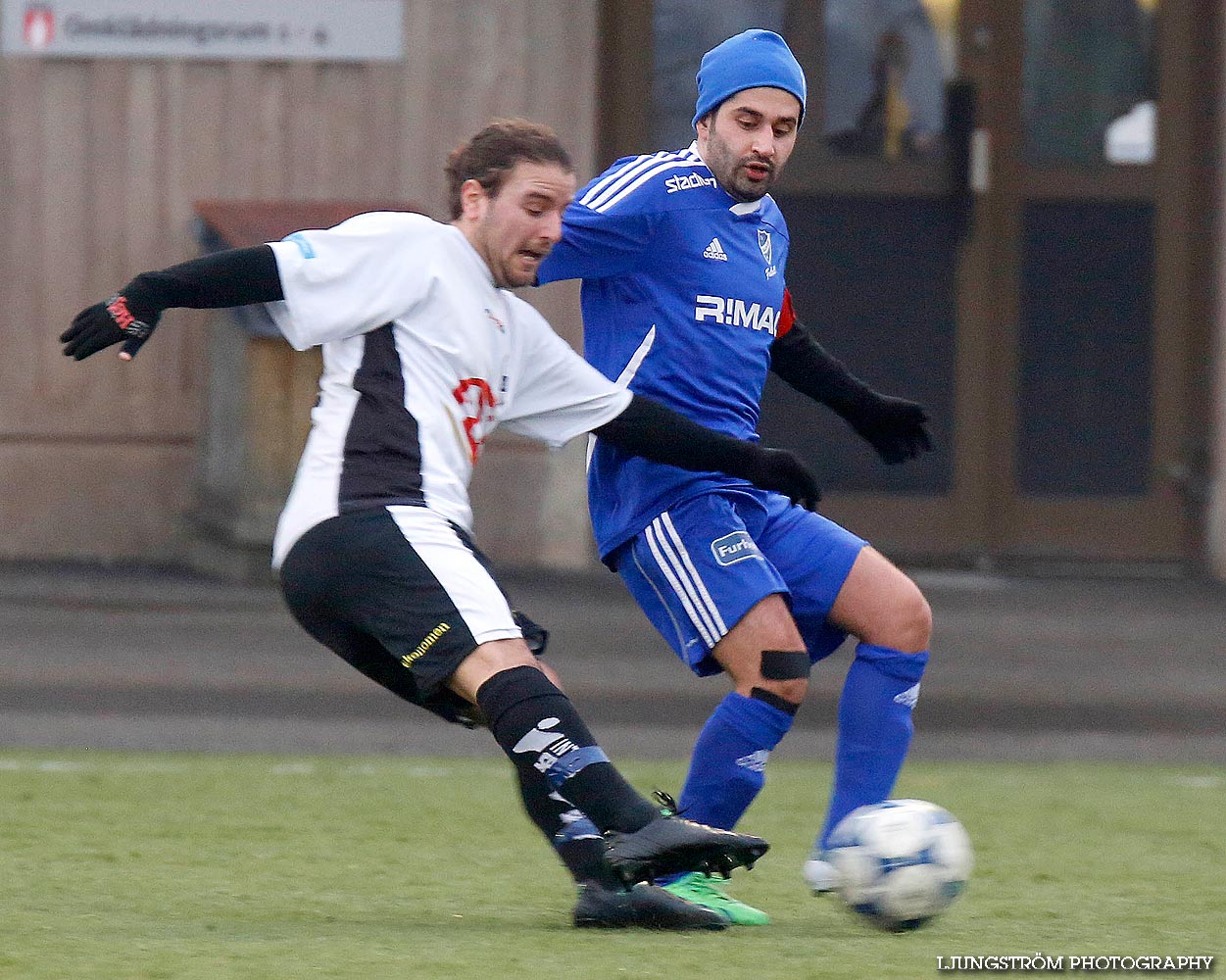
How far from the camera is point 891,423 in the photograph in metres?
4.94

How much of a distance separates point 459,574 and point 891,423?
4.70 feet

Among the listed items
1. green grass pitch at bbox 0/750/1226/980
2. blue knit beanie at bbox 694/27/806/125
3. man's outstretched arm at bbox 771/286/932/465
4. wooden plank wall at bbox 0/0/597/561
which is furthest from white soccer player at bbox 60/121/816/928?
wooden plank wall at bbox 0/0/597/561

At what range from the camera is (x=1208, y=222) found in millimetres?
11102

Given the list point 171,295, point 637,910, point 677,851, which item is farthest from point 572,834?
point 171,295

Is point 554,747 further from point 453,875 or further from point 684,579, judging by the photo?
point 453,875

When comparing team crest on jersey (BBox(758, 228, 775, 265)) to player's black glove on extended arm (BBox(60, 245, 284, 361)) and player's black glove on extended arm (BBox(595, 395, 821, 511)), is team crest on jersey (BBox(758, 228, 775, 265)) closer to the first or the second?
player's black glove on extended arm (BBox(595, 395, 821, 511))

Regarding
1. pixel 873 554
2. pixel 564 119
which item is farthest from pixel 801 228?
pixel 873 554

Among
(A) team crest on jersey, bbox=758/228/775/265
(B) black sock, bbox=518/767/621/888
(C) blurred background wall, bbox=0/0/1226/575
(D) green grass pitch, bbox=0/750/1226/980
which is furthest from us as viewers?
(C) blurred background wall, bbox=0/0/1226/575

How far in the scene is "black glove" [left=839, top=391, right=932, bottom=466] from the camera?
4906 mm

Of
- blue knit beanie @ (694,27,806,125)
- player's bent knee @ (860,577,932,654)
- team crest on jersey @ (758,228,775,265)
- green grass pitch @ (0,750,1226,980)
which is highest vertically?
blue knit beanie @ (694,27,806,125)

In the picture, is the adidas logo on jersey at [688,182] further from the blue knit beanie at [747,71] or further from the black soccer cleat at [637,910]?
the black soccer cleat at [637,910]

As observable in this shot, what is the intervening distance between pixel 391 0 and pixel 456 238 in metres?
7.20

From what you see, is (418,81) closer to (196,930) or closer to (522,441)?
(522,441)

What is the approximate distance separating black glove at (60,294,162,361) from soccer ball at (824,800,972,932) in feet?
5.18
